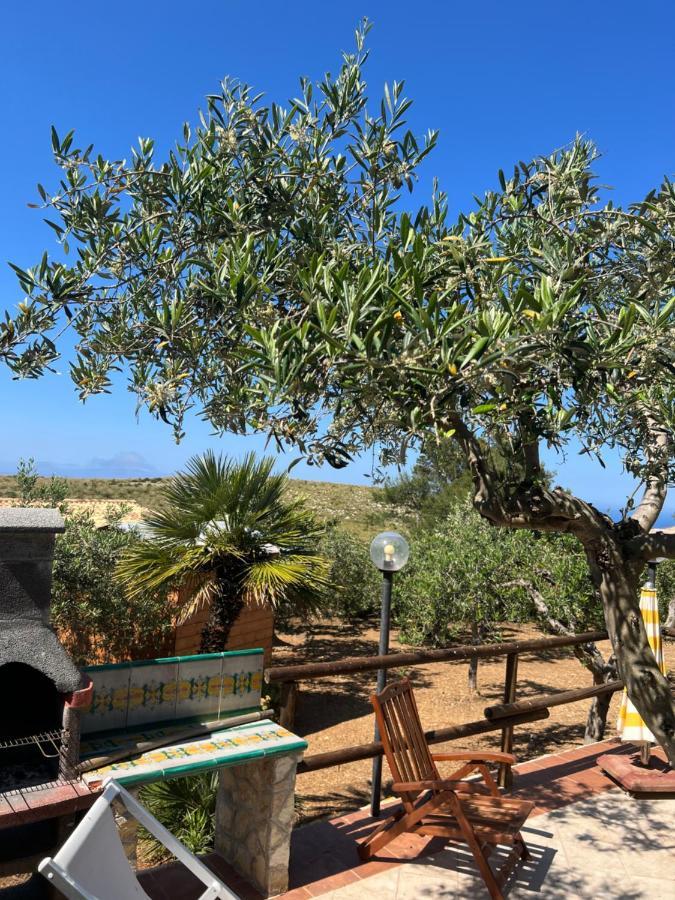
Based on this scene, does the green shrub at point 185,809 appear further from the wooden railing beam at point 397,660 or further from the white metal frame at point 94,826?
the white metal frame at point 94,826

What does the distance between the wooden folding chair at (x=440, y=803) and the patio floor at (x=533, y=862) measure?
17cm

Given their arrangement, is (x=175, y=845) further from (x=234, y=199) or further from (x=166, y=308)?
(x=234, y=199)

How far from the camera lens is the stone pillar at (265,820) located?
13.2ft

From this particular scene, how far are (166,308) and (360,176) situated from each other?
4.83ft

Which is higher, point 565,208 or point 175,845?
point 565,208

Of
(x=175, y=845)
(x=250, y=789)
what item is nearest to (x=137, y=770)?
(x=175, y=845)

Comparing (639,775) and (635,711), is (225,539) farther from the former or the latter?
(639,775)

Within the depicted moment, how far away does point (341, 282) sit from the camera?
9.15ft

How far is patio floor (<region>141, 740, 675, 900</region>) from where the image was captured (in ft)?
13.5

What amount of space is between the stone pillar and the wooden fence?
0.37m

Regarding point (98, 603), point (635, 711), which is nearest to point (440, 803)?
point (635, 711)

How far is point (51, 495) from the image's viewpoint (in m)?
11.9

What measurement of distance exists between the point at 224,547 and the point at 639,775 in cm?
484

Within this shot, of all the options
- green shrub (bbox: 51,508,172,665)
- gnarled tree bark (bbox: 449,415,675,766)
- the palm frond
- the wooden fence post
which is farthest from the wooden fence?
green shrub (bbox: 51,508,172,665)
